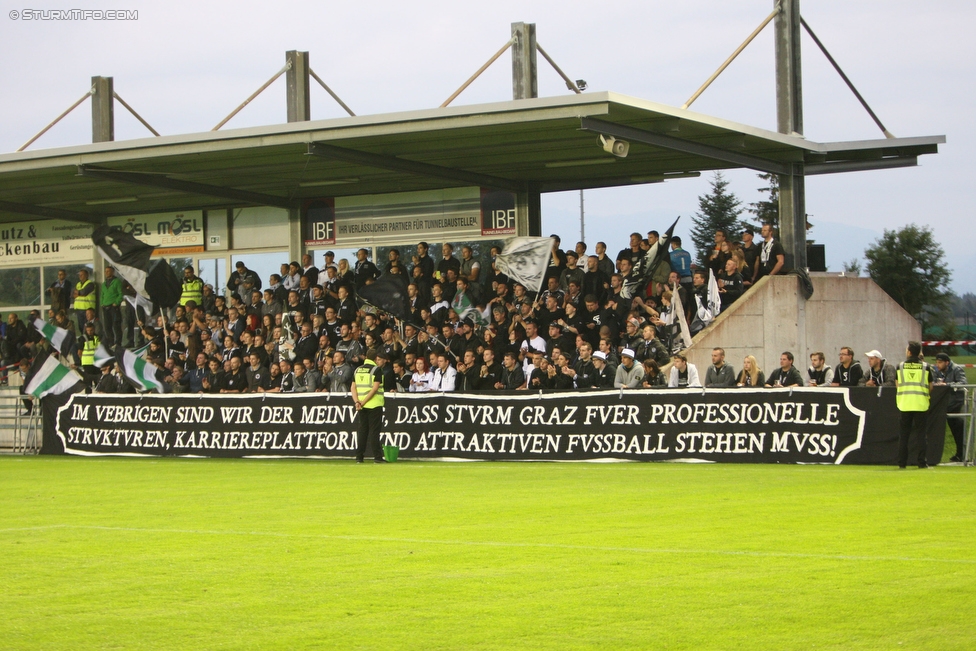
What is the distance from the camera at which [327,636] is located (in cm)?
649

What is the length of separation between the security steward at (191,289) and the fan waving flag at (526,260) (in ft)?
27.7

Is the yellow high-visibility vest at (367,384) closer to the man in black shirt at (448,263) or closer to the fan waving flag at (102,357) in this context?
the man in black shirt at (448,263)

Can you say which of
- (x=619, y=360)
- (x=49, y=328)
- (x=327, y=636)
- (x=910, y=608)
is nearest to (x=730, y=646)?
(x=910, y=608)

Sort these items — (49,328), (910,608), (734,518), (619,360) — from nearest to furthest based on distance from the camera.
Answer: (910,608), (734,518), (619,360), (49,328)

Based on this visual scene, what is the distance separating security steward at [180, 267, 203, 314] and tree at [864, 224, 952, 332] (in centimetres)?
5278

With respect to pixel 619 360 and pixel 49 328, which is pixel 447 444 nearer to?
pixel 619 360

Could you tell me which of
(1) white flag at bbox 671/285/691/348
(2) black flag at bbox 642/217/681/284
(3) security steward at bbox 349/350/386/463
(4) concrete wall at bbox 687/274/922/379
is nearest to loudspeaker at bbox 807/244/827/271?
(4) concrete wall at bbox 687/274/922/379

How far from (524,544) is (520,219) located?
62.9 feet

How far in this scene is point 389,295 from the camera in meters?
26.7

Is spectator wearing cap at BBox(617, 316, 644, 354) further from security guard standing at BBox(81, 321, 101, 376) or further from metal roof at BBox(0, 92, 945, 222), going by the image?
security guard standing at BBox(81, 321, 101, 376)

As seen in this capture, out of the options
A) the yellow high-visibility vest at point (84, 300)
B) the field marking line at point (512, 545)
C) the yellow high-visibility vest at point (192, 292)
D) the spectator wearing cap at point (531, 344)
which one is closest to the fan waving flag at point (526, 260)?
the spectator wearing cap at point (531, 344)

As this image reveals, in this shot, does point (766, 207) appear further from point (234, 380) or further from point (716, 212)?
point (234, 380)

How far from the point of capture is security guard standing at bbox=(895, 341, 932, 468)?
57.2ft

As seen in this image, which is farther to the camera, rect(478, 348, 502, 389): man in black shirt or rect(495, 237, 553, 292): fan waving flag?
Result: rect(495, 237, 553, 292): fan waving flag
